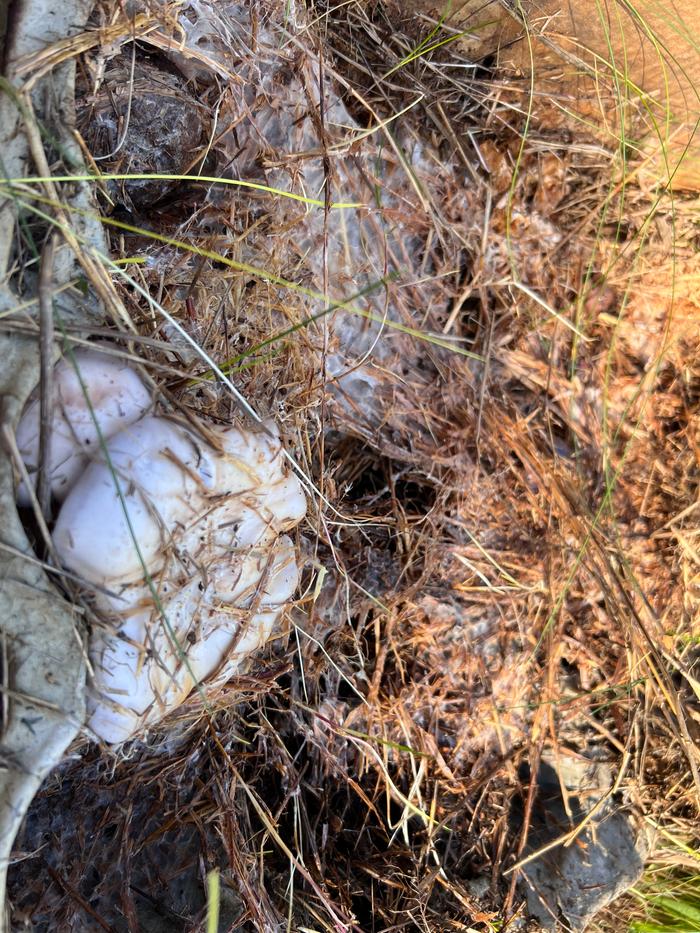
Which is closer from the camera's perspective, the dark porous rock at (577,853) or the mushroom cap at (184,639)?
the mushroom cap at (184,639)

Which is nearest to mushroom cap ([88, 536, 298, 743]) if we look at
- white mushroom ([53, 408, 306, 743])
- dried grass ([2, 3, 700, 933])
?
white mushroom ([53, 408, 306, 743])

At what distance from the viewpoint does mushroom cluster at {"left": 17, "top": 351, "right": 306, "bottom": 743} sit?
898 mm

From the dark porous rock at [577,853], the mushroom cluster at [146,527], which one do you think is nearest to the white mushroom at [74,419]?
the mushroom cluster at [146,527]

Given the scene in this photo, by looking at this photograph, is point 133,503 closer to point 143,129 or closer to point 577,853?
point 143,129

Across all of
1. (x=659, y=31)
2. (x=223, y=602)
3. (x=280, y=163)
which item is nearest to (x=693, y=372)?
(x=659, y=31)

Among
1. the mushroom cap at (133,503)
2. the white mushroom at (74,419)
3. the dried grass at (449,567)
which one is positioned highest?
the white mushroom at (74,419)

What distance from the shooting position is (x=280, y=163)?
1.27 metres

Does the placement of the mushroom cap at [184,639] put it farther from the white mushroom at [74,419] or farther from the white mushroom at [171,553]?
the white mushroom at [74,419]

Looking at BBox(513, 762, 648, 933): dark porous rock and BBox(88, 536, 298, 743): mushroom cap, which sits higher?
BBox(88, 536, 298, 743): mushroom cap

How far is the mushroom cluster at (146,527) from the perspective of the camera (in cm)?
90

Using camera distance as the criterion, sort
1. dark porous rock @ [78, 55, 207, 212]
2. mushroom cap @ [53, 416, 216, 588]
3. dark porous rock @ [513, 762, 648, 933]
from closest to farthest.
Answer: mushroom cap @ [53, 416, 216, 588] → dark porous rock @ [78, 55, 207, 212] → dark porous rock @ [513, 762, 648, 933]

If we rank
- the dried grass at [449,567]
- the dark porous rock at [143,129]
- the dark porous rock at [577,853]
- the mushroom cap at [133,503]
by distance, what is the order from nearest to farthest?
the mushroom cap at [133,503], the dark porous rock at [143,129], the dried grass at [449,567], the dark porous rock at [577,853]

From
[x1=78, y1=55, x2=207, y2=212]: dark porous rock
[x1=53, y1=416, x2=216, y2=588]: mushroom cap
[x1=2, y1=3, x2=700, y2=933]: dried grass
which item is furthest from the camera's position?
[x1=2, y1=3, x2=700, y2=933]: dried grass

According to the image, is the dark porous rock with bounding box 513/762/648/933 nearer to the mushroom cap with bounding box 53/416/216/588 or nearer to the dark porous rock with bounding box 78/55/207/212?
the mushroom cap with bounding box 53/416/216/588
